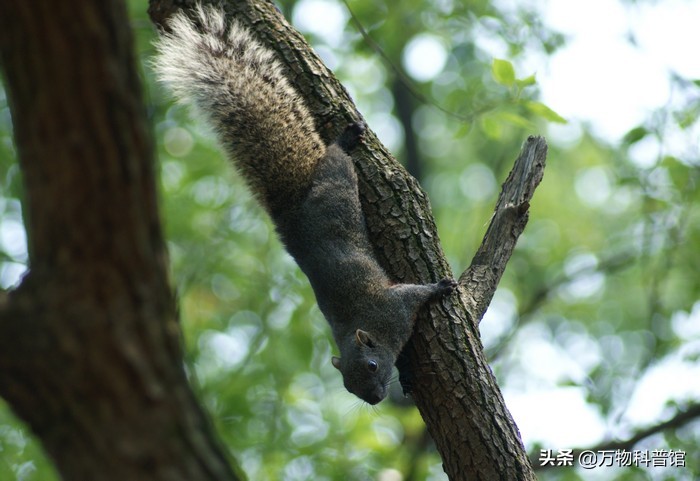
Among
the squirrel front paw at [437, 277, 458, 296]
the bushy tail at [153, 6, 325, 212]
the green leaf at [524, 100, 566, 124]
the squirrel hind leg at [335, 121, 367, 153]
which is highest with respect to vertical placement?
the green leaf at [524, 100, 566, 124]

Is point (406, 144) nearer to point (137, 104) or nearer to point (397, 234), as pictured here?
point (397, 234)

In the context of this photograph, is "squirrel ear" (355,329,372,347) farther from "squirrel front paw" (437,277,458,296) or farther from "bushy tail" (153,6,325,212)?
"squirrel front paw" (437,277,458,296)

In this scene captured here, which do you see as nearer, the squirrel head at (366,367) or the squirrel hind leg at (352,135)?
the squirrel hind leg at (352,135)

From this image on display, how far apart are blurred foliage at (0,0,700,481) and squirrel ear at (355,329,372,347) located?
1.27 metres

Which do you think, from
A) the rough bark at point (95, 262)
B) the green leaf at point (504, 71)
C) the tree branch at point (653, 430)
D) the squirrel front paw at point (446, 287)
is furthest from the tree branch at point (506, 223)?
the rough bark at point (95, 262)

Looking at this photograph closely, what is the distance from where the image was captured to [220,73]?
5.10m

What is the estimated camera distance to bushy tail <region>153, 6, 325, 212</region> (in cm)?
490

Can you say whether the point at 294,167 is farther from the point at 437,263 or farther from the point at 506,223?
the point at 506,223

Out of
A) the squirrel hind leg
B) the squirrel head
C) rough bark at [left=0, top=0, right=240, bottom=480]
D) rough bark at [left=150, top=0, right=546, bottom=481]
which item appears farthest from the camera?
the squirrel head

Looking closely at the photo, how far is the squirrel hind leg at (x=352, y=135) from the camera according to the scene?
4660 millimetres

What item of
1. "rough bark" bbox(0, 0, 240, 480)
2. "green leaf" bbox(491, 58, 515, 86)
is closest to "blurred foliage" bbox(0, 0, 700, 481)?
"green leaf" bbox(491, 58, 515, 86)

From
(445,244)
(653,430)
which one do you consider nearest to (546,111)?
(653,430)

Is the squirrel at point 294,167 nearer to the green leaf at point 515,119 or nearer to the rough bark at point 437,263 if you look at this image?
the rough bark at point 437,263

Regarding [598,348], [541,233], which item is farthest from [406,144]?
[598,348]
